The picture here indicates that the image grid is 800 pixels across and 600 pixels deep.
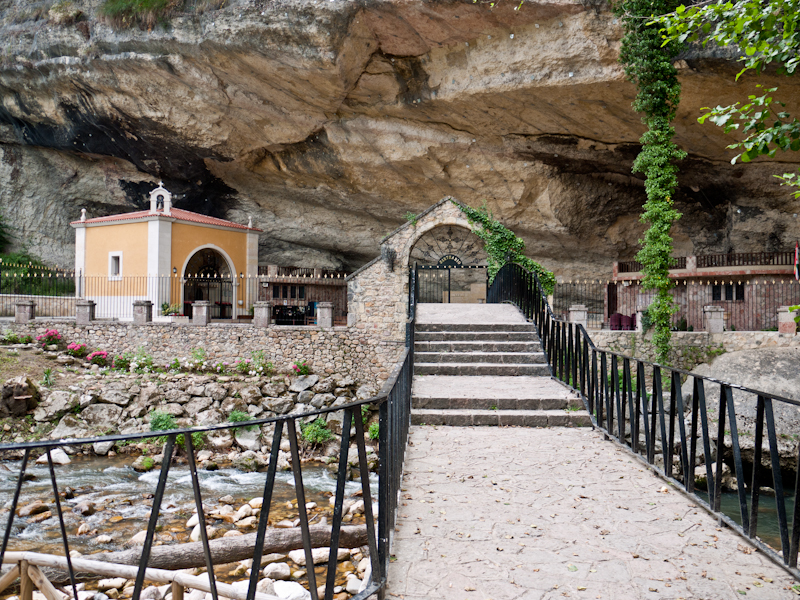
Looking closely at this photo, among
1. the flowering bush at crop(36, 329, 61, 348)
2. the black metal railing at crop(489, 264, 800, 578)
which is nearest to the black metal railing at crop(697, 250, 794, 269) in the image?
the black metal railing at crop(489, 264, 800, 578)

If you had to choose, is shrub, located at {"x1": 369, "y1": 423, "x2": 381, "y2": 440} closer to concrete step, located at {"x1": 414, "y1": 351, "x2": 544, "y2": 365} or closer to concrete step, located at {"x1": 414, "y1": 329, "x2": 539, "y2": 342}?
concrete step, located at {"x1": 414, "y1": 329, "x2": 539, "y2": 342}

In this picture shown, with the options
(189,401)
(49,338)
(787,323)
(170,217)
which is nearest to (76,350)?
(49,338)

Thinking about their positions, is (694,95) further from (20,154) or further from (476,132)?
(20,154)

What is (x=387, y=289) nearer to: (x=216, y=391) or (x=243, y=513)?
(x=216, y=391)

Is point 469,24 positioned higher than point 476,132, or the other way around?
point 469,24

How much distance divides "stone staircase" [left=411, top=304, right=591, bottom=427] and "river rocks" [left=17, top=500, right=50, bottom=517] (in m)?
5.95

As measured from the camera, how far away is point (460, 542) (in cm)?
333

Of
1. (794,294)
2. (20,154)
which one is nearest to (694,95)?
(794,294)

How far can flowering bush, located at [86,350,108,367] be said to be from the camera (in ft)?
51.6

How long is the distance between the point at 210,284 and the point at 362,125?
9.64 meters

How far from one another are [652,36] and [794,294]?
32.7 feet

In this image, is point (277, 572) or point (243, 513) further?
point (243, 513)

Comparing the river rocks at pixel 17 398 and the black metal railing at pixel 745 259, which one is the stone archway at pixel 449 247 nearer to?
the black metal railing at pixel 745 259

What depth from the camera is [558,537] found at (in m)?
3.39
